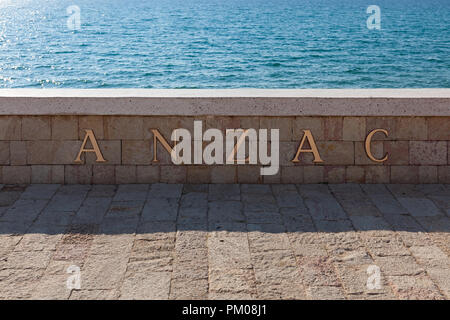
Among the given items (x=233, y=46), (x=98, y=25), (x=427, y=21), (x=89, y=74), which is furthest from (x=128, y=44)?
(x=427, y=21)

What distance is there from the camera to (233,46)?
48.4 meters

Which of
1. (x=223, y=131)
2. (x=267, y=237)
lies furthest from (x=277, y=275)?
(x=223, y=131)

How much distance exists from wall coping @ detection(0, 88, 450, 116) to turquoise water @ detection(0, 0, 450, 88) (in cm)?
2416

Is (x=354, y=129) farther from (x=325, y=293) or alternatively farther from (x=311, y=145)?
(x=325, y=293)

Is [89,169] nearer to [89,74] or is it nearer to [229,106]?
[229,106]

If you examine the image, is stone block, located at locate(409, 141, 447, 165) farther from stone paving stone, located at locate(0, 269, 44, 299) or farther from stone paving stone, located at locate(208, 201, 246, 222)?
stone paving stone, located at locate(0, 269, 44, 299)

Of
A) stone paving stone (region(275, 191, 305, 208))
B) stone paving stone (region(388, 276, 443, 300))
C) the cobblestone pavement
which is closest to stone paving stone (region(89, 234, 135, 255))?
the cobblestone pavement

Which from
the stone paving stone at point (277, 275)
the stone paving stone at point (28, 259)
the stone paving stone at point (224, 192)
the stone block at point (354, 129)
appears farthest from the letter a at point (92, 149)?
the stone block at point (354, 129)

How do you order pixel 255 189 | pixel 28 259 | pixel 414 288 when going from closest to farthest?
pixel 414 288 → pixel 28 259 → pixel 255 189

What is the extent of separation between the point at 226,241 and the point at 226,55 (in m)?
39.0

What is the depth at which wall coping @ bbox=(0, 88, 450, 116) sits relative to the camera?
6242 millimetres

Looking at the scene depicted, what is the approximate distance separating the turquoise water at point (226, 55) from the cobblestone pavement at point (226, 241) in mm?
24621

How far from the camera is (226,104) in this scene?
6281mm

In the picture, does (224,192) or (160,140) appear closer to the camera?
(224,192)
